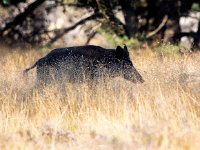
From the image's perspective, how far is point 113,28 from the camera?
52.0ft

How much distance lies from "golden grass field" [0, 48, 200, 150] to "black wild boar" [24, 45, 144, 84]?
314mm

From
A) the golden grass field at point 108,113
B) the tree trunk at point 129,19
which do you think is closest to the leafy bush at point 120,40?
the tree trunk at point 129,19

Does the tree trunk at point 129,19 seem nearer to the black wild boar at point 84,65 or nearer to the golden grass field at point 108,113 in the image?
the black wild boar at point 84,65

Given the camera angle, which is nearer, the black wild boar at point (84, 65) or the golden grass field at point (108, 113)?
the golden grass field at point (108, 113)

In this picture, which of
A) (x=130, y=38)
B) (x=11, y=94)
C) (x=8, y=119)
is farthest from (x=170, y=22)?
(x=8, y=119)

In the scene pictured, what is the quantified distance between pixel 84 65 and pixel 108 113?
3234 mm

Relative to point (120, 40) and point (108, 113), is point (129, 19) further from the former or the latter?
point (108, 113)

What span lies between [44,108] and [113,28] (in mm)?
8353

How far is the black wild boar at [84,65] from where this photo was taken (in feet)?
32.0

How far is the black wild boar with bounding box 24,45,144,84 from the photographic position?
32.0 ft

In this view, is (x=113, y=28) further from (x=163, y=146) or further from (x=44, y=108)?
(x=163, y=146)

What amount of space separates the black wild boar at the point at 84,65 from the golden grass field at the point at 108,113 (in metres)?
0.31

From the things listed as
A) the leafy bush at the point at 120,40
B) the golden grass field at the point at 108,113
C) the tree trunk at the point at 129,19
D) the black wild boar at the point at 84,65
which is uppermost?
the tree trunk at the point at 129,19

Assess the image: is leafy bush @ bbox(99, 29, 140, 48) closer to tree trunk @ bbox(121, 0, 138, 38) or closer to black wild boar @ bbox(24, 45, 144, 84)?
tree trunk @ bbox(121, 0, 138, 38)
